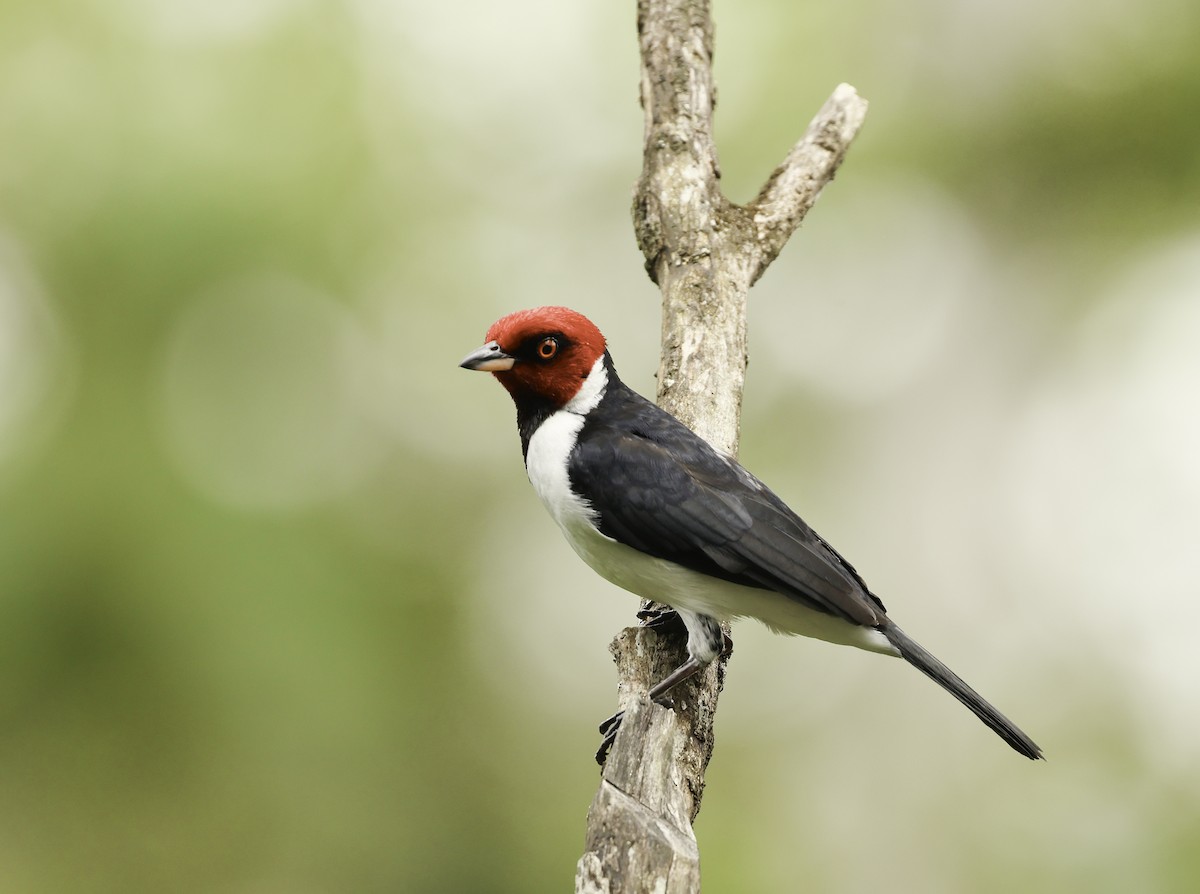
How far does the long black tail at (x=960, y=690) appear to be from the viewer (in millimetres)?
3385

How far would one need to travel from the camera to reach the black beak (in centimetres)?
379

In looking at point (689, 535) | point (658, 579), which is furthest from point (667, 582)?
point (689, 535)

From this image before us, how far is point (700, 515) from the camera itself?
3.44 m

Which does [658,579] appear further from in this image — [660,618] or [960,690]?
[960,690]

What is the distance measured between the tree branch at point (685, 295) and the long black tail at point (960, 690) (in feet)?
1.76

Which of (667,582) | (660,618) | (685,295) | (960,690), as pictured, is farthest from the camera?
(685,295)

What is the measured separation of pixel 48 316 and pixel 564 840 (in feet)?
18.5

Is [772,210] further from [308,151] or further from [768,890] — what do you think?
[308,151]

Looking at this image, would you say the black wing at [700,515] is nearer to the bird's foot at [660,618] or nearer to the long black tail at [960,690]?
the long black tail at [960,690]

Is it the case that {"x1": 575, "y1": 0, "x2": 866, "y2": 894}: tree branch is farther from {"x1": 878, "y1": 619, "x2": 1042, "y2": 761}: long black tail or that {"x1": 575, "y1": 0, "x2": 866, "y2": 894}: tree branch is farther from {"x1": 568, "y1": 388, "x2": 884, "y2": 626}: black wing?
{"x1": 878, "y1": 619, "x2": 1042, "y2": 761}: long black tail

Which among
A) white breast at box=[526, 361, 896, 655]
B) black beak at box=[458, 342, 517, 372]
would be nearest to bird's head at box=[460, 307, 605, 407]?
black beak at box=[458, 342, 517, 372]

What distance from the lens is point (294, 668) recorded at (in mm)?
8234

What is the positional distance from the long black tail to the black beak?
4.78ft

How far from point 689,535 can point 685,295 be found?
1.18 m
